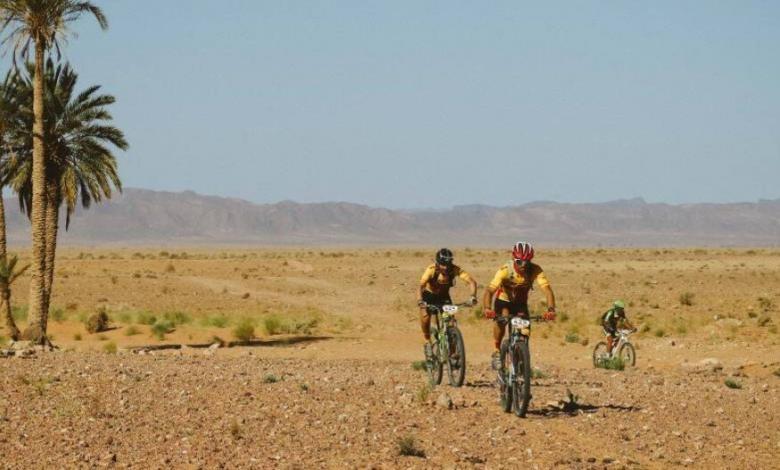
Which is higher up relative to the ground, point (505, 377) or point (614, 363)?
point (505, 377)

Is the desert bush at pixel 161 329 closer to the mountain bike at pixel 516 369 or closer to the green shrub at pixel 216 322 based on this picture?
the green shrub at pixel 216 322

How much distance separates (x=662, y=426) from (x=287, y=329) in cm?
2417

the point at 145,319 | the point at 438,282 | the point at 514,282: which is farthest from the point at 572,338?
the point at 514,282

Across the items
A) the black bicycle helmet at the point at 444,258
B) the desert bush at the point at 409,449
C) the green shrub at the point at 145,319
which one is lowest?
the green shrub at the point at 145,319

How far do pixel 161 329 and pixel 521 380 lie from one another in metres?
23.0

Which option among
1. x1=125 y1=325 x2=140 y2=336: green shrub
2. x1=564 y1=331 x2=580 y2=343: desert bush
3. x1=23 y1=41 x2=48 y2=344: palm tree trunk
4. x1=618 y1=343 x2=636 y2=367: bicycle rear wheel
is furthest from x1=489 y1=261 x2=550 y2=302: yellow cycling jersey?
x1=125 y1=325 x2=140 y2=336: green shrub

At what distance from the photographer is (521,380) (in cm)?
1300

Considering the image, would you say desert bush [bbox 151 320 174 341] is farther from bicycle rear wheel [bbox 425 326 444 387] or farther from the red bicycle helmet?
the red bicycle helmet

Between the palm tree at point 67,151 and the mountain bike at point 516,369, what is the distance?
1826cm

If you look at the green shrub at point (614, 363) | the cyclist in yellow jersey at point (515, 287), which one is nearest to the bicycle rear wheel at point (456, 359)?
the cyclist in yellow jersey at point (515, 287)

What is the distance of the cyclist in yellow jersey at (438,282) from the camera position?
51.0 ft

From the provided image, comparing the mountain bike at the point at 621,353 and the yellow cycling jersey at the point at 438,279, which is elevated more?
the yellow cycling jersey at the point at 438,279

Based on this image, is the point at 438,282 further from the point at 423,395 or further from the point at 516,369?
the point at 516,369

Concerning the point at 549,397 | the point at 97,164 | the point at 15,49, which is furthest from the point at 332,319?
the point at 549,397
